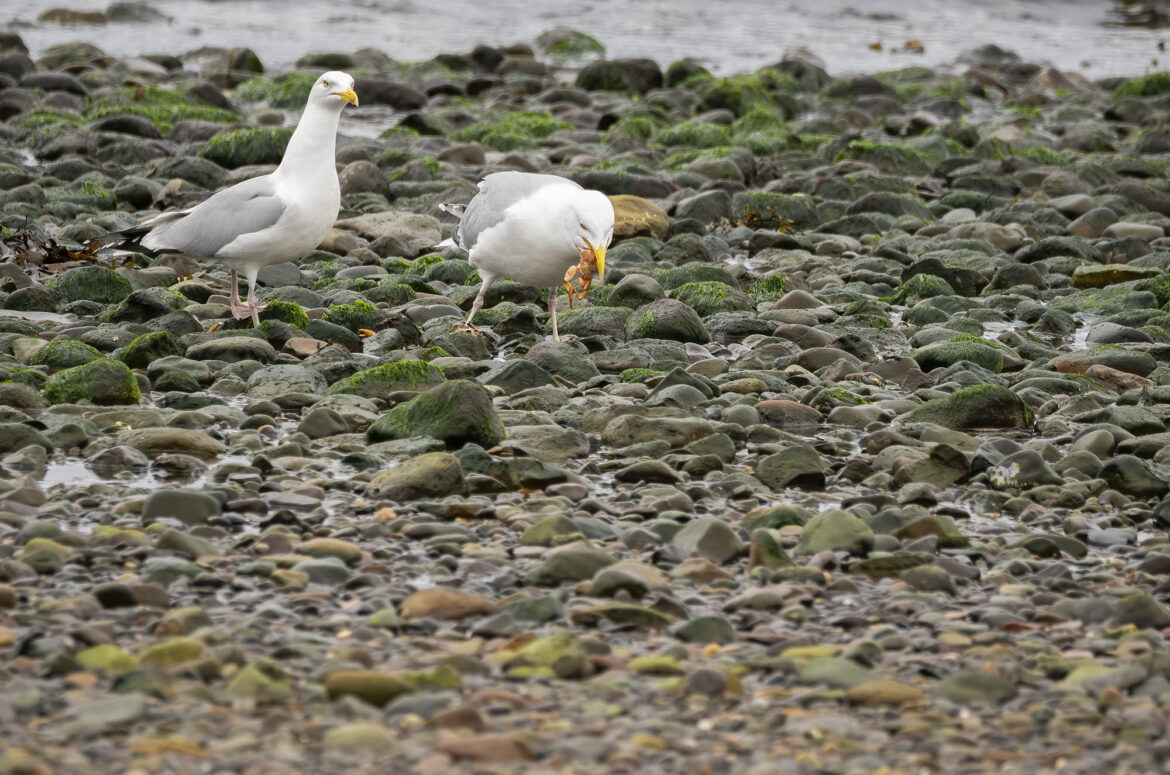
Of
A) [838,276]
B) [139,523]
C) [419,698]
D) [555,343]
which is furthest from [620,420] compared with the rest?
[838,276]

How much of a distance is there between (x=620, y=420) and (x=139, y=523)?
7.97ft

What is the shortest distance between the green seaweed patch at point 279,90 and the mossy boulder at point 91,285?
9766 mm

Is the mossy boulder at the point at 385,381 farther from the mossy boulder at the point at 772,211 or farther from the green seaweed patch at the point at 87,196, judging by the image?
the mossy boulder at the point at 772,211

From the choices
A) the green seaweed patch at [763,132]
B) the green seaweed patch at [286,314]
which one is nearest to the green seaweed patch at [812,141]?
the green seaweed patch at [763,132]

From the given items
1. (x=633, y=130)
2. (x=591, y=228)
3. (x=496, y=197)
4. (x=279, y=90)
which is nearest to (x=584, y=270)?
(x=591, y=228)

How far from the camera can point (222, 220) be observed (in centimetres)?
852

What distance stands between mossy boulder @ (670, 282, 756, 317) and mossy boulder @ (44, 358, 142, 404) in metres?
3.90

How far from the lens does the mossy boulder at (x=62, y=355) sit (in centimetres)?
769

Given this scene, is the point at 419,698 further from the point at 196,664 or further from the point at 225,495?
the point at 225,495

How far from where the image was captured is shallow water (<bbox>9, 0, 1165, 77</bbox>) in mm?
24375

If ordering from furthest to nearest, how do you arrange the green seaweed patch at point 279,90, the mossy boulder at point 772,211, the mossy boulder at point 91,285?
the green seaweed patch at point 279,90, the mossy boulder at point 772,211, the mossy boulder at point 91,285

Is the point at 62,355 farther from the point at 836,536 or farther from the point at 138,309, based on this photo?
the point at 836,536

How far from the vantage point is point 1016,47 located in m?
27.7

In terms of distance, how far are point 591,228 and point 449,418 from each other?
1.83 m
